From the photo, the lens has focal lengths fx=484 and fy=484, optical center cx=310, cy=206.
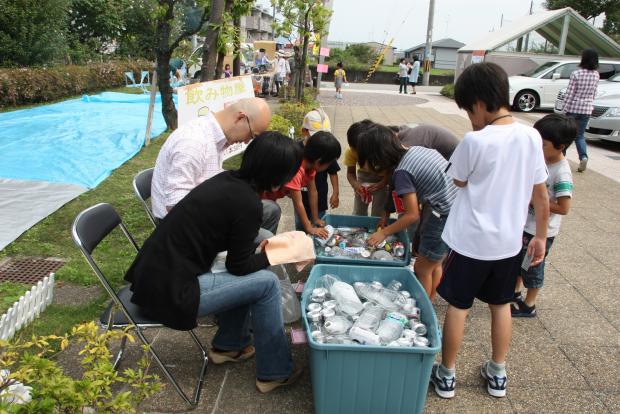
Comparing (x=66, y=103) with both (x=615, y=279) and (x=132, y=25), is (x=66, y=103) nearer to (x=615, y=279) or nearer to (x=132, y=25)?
(x=615, y=279)

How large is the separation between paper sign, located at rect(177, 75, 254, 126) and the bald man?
7.08 ft

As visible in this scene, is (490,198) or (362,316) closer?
(490,198)

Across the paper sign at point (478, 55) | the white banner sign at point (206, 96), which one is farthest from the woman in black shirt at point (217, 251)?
the paper sign at point (478, 55)

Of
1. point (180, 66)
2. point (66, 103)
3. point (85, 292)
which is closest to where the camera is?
point (85, 292)

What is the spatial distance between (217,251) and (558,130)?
2142 millimetres

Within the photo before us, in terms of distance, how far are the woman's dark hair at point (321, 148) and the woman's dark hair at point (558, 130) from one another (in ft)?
4.31

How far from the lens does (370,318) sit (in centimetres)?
254

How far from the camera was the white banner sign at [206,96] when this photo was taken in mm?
4973

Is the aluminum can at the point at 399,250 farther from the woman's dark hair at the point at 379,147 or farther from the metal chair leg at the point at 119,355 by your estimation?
the metal chair leg at the point at 119,355

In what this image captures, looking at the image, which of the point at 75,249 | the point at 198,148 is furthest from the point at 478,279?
the point at 75,249

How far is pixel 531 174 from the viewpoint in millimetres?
2186

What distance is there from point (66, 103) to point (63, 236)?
8457mm

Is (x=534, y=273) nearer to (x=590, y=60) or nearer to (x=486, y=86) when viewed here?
(x=486, y=86)

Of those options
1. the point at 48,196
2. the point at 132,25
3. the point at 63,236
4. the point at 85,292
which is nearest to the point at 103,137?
the point at 48,196
